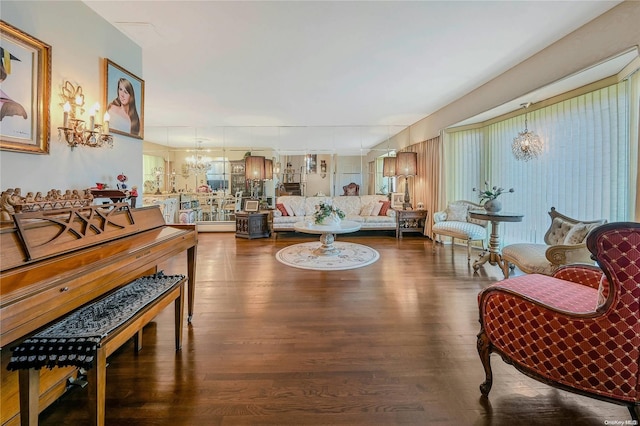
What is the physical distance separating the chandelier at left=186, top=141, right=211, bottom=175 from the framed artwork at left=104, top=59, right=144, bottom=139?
A: 200 inches

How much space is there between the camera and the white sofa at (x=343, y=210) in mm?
6125

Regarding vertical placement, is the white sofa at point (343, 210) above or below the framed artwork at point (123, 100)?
below

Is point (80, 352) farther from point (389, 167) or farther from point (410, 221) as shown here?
point (389, 167)

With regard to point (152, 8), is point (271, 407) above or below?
below

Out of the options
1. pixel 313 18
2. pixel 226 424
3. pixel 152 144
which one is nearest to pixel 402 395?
pixel 226 424

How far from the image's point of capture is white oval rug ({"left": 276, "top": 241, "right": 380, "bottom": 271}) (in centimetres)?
388

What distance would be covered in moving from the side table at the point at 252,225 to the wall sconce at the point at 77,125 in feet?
12.6

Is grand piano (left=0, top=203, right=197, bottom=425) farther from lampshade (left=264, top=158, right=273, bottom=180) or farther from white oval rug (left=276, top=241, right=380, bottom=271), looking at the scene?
lampshade (left=264, top=158, right=273, bottom=180)

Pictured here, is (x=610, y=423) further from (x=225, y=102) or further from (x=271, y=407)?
(x=225, y=102)

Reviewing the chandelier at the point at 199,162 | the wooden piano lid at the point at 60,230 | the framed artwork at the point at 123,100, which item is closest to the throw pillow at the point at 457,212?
the wooden piano lid at the point at 60,230

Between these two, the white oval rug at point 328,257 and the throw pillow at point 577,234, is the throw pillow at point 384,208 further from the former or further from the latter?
the throw pillow at point 577,234

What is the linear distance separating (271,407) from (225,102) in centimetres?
488

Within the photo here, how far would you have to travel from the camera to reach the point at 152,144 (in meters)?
8.62

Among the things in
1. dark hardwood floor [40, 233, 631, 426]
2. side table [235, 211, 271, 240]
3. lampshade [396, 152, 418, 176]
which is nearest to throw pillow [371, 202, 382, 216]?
lampshade [396, 152, 418, 176]
